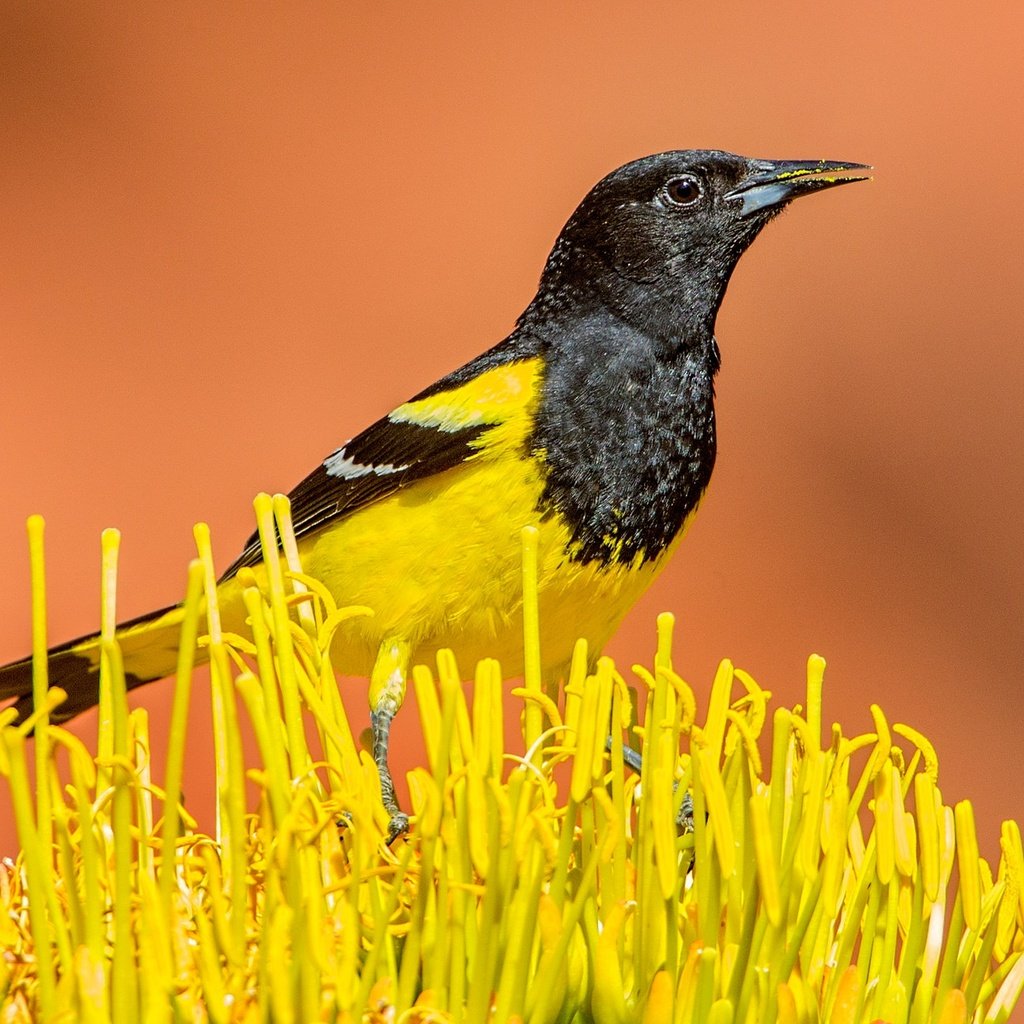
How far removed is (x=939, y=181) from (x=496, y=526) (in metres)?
2.14

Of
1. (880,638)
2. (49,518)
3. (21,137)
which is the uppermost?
(21,137)

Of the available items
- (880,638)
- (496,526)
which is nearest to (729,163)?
(496,526)

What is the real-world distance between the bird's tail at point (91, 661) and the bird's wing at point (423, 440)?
6.6 inches

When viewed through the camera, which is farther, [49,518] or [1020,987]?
[49,518]

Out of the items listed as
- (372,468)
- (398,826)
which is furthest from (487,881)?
(372,468)

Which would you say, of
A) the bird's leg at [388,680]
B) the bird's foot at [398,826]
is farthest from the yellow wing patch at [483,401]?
the bird's foot at [398,826]

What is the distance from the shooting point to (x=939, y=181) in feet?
12.0

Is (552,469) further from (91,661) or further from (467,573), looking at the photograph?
(91,661)

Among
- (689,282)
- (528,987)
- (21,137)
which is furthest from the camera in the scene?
(21,137)

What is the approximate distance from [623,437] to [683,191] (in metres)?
0.50

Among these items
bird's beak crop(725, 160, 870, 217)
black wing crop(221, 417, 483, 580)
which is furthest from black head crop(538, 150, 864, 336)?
black wing crop(221, 417, 483, 580)

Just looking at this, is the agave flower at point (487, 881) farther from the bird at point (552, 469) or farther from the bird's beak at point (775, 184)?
the bird's beak at point (775, 184)

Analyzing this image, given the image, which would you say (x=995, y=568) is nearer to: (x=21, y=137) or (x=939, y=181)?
(x=939, y=181)

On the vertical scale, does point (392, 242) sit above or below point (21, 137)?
below
